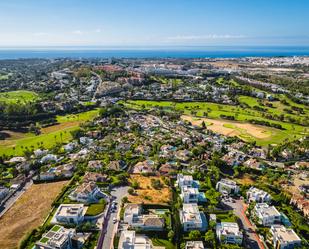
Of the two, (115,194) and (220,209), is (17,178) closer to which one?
(115,194)

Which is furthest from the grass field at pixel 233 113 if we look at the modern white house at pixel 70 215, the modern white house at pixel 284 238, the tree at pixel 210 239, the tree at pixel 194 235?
the modern white house at pixel 70 215

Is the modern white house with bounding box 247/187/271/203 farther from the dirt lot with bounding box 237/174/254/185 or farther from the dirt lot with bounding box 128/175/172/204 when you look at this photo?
the dirt lot with bounding box 128/175/172/204

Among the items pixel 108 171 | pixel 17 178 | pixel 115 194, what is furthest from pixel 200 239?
pixel 17 178

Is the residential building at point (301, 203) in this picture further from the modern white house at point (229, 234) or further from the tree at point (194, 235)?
the tree at point (194, 235)

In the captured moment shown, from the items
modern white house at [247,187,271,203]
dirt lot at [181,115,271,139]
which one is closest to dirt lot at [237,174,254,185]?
modern white house at [247,187,271,203]

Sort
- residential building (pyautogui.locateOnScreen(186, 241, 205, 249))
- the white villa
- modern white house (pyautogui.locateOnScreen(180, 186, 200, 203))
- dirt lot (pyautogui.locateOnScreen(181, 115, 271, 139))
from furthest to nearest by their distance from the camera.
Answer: dirt lot (pyautogui.locateOnScreen(181, 115, 271, 139)), the white villa, modern white house (pyautogui.locateOnScreen(180, 186, 200, 203)), residential building (pyautogui.locateOnScreen(186, 241, 205, 249))

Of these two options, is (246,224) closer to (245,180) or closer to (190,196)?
(190,196)
